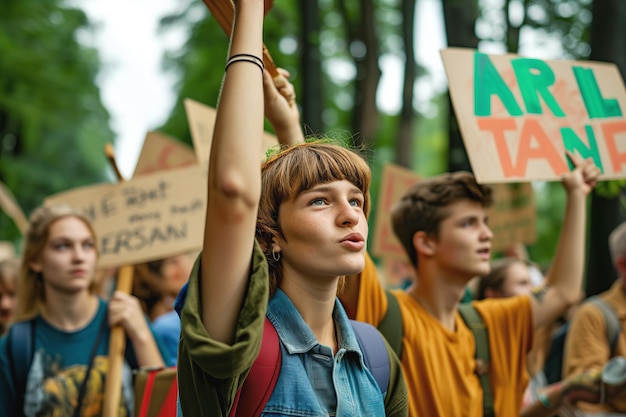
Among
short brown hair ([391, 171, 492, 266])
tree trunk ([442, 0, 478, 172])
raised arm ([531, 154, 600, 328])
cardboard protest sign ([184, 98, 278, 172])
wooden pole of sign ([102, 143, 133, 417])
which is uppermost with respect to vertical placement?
tree trunk ([442, 0, 478, 172])

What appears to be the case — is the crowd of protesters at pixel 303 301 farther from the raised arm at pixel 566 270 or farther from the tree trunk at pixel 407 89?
the tree trunk at pixel 407 89

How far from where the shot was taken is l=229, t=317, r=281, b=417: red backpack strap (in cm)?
217

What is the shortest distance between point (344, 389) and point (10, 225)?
14835 millimetres

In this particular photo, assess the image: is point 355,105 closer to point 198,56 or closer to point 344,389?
point 198,56

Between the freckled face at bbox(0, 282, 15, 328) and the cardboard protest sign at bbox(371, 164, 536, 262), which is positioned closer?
the freckled face at bbox(0, 282, 15, 328)

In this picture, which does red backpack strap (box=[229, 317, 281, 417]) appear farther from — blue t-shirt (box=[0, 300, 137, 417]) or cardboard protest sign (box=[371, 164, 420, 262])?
cardboard protest sign (box=[371, 164, 420, 262])

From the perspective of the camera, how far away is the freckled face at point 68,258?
4301 mm

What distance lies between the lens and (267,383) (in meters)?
2.20

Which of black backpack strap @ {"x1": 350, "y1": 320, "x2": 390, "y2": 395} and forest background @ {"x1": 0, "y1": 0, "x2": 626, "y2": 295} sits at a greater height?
forest background @ {"x1": 0, "y1": 0, "x2": 626, "y2": 295}

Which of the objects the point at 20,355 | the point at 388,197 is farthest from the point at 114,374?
the point at 388,197

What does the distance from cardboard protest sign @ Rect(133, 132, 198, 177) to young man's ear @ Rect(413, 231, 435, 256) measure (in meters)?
2.56

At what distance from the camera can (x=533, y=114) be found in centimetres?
375

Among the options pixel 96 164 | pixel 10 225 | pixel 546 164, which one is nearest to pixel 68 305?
pixel 546 164

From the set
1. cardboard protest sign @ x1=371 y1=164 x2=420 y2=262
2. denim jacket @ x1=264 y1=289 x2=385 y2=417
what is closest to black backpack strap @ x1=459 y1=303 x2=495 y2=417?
denim jacket @ x1=264 y1=289 x2=385 y2=417
